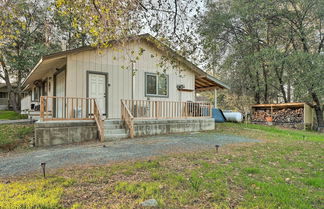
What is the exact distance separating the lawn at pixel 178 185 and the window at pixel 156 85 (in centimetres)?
595

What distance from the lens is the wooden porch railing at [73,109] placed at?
6.96 m

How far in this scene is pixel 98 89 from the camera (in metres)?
8.68

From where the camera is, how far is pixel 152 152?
5.18 m

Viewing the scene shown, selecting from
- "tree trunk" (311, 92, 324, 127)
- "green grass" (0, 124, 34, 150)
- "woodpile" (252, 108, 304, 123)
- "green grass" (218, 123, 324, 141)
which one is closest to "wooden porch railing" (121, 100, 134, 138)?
"green grass" (0, 124, 34, 150)

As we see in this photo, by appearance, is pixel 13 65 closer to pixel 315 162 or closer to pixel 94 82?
pixel 94 82

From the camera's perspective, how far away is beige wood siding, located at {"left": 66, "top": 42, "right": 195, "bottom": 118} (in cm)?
812

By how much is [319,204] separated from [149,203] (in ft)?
7.18

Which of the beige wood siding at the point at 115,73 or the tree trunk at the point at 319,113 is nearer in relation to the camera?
the beige wood siding at the point at 115,73

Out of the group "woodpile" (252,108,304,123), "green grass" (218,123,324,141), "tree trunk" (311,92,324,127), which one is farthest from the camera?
"woodpile" (252,108,304,123)

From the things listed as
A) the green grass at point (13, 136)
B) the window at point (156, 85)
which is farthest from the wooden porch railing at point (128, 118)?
the green grass at point (13, 136)

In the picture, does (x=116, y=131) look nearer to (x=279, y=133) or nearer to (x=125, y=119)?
(x=125, y=119)

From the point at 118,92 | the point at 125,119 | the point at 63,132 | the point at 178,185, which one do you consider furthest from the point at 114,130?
the point at 178,185

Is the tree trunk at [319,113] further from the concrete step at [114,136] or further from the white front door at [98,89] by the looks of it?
the white front door at [98,89]

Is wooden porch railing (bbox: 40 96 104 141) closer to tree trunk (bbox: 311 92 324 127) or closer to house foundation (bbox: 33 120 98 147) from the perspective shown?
house foundation (bbox: 33 120 98 147)
